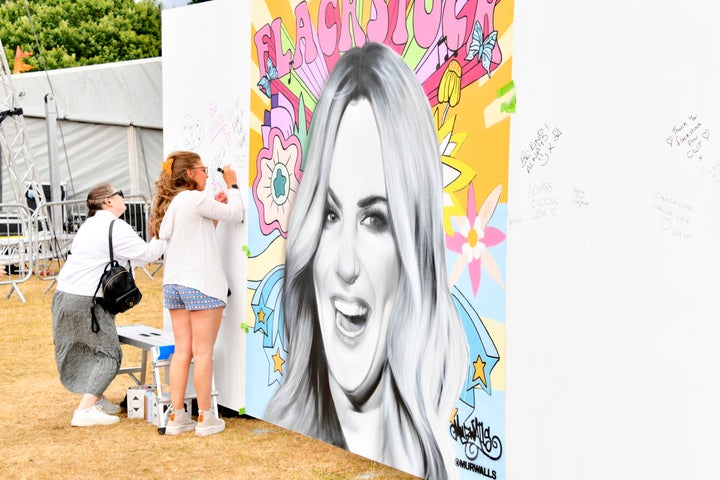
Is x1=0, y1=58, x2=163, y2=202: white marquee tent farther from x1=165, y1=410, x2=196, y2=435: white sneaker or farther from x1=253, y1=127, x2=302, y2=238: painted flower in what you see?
x1=253, y1=127, x2=302, y2=238: painted flower

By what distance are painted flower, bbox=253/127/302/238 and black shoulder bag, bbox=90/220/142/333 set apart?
3.54 feet

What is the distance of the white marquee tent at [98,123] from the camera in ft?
61.8

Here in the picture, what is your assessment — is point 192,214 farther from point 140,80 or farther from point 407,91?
point 140,80

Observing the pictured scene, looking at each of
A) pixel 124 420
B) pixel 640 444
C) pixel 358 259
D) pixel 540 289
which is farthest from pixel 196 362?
pixel 640 444

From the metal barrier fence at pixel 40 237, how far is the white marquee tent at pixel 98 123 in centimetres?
222

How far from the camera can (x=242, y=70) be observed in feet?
18.6

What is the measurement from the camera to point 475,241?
13.4ft

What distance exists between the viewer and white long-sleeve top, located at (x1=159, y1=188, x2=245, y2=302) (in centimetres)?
562

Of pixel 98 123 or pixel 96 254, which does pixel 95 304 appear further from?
pixel 98 123
